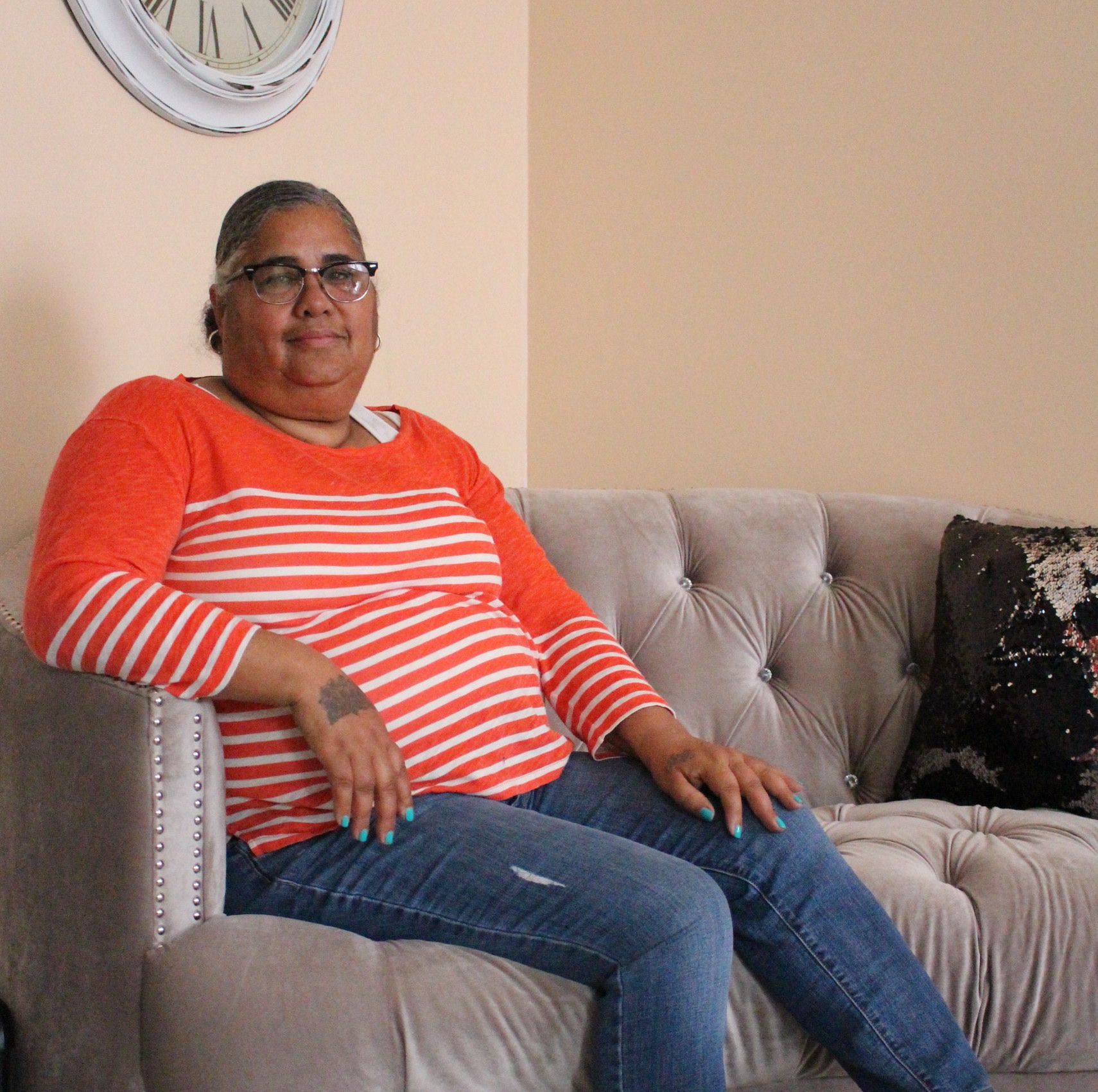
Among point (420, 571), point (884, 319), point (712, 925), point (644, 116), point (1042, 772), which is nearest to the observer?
point (712, 925)

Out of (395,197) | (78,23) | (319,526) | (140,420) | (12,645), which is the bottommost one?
(12,645)

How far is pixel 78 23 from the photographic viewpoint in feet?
4.93

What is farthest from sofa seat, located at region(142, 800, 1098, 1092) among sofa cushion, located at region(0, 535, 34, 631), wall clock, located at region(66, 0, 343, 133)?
wall clock, located at region(66, 0, 343, 133)

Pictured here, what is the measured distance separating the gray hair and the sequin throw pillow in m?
0.98

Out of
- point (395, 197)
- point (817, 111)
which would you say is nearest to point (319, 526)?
point (395, 197)

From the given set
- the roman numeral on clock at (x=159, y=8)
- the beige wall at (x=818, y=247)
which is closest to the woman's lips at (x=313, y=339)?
the roman numeral on clock at (x=159, y=8)

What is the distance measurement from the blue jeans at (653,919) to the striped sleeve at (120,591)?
22 cm

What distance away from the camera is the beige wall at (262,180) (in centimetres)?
149

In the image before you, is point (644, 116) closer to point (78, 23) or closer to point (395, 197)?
point (395, 197)

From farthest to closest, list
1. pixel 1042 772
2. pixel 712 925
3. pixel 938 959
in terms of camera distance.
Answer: pixel 1042 772 < pixel 938 959 < pixel 712 925

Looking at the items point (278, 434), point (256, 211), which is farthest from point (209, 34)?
point (278, 434)

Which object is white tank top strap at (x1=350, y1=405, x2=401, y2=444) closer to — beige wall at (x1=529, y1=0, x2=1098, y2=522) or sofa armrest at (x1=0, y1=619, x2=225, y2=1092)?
sofa armrest at (x1=0, y1=619, x2=225, y2=1092)

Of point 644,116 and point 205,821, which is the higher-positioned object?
point 644,116

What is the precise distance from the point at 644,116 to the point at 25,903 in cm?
185
